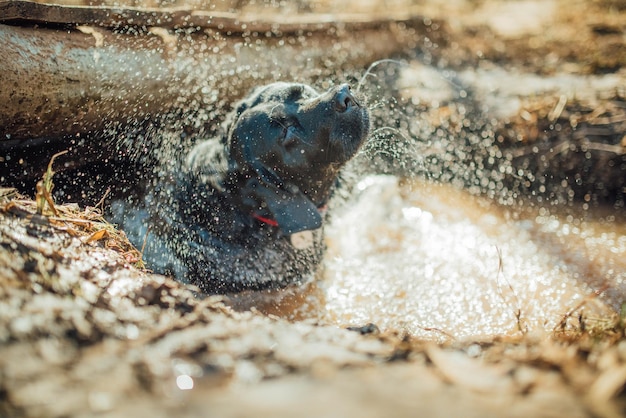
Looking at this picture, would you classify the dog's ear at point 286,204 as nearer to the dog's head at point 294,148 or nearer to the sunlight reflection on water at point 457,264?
the dog's head at point 294,148

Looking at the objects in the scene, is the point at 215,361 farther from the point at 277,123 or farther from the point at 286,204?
the point at 277,123

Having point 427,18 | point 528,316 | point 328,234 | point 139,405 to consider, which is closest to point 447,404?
point 139,405

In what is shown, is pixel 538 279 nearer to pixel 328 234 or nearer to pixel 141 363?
pixel 328 234

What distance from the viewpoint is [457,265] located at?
359cm

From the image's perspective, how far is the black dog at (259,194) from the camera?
10.1ft

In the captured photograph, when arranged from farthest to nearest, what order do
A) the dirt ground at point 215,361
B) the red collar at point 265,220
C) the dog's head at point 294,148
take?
the red collar at point 265,220 < the dog's head at point 294,148 < the dirt ground at point 215,361

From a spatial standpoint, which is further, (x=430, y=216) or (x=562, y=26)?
(x=562, y=26)

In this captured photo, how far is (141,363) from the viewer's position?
1.40 metres

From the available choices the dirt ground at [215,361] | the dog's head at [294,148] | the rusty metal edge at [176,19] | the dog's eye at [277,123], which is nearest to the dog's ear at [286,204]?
the dog's head at [294,148]

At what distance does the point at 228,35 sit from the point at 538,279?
3.39 meters

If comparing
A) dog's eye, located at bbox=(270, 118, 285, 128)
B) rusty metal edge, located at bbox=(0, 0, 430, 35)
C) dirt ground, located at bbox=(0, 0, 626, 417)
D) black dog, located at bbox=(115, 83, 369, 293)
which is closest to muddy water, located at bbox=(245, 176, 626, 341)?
black dog, located at bbox=(115, 83, 369, 293)

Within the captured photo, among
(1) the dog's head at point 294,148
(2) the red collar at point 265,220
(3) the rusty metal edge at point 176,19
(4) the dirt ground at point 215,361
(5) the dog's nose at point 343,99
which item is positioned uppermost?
(3) the rusty metal edge at point 176,19

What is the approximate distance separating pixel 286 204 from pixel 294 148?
1.24 ft

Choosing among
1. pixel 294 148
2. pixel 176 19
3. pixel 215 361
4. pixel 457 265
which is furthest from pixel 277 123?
pixel 215 361
